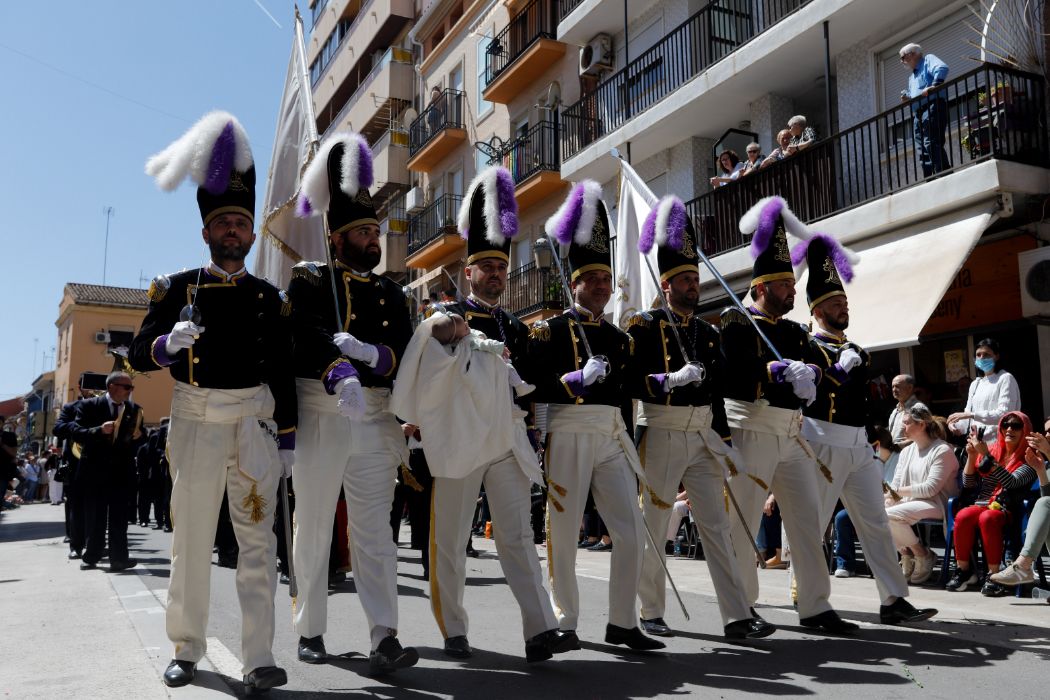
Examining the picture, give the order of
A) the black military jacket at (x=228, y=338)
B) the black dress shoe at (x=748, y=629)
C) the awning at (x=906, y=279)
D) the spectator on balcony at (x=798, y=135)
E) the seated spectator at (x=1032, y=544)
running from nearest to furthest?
the black military jacket at (x=228, y=338) < the black dress shoe at (x=748, y=629) < the seated spectator at (x=1032, y=544) < the awning at (x=906, y=279) < the spectator on balcony at (x=798, y=135)

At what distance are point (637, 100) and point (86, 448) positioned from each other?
14.3 meters

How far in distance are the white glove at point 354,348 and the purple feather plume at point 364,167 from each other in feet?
3.31

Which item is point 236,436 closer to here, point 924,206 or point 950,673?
point 950,673

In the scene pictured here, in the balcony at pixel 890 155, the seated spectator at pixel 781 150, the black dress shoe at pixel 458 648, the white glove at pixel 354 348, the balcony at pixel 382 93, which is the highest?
the balcony at pixel 382 93

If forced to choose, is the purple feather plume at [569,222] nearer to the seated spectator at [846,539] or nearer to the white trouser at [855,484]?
the white trouser at [855,484]

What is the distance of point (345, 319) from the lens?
5555mm

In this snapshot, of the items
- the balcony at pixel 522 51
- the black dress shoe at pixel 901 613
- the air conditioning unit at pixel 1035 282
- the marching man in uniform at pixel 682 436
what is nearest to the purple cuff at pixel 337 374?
the marching man in uniform at pixel 682 436

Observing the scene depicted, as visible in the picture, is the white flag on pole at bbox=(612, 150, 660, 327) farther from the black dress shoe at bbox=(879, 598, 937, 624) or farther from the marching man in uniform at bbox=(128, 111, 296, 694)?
the marching man in uniform at bbox=(128, 111, 296, 694)

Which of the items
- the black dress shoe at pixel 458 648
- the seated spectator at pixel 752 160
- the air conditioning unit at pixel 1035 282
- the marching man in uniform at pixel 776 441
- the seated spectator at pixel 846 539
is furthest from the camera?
the seated spectator at pixel 752 160

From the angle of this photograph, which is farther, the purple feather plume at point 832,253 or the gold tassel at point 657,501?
the purple feather plume at point 832,253

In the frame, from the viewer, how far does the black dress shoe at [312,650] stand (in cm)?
534

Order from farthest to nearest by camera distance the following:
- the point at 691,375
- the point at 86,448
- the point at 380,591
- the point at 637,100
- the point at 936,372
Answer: the point at 637,100, the point at 936,372, the point at 86,448, the point at 691,375, the point at 380,591

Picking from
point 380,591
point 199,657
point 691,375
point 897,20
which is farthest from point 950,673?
point 897,20

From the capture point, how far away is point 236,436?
16.4 feet
